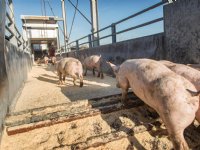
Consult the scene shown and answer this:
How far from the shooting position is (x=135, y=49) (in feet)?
19.2

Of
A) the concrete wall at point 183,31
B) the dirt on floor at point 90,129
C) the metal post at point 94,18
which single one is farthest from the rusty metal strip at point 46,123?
the metal post at point 94,18

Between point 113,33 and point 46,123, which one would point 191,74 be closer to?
point 46,123

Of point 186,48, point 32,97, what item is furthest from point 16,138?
point 186,48

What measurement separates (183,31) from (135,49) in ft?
6.48

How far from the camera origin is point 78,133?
97.0 inches

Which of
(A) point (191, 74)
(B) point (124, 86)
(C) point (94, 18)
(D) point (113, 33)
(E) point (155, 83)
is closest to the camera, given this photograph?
(E) point (155, 83)

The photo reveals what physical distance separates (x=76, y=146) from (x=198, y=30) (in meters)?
3.00

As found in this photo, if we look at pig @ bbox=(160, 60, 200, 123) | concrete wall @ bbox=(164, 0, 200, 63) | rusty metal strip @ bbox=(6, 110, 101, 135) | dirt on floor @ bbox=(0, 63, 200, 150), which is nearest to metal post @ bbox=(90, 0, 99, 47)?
concrete wall @ bbox=(164, 0, 200, 63)

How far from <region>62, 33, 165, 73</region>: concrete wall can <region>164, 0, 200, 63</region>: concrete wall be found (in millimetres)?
347

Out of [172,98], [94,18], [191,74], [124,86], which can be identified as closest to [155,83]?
[172,98]

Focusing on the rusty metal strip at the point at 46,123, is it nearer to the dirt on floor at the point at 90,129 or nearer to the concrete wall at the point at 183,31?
the dirt on floor at the point at 90,129

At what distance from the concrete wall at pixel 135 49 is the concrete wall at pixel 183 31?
13.7 inches

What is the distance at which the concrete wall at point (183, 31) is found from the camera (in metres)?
3.68

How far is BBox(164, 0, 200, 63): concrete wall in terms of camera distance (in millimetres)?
3680
